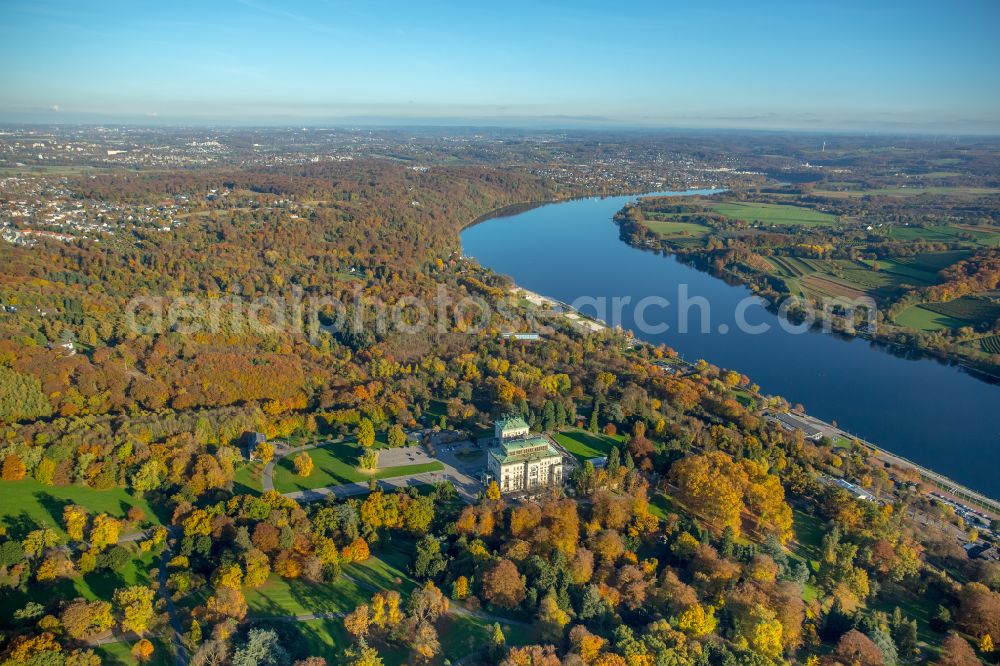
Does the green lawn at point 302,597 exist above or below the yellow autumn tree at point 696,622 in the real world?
below

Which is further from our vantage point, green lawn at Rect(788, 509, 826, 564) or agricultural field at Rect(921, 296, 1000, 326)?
agricultural field at Rect(921, 296, 1000, 326)

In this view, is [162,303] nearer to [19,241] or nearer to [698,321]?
[19,241]

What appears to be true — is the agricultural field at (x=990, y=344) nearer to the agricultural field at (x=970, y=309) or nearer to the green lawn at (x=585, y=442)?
the agricultural field at (x=970, y=309)

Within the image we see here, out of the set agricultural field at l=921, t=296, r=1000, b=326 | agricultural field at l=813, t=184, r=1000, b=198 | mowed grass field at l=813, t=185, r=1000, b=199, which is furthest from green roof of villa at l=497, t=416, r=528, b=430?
agricultural field at l=813, t=184, r=1000, b=198

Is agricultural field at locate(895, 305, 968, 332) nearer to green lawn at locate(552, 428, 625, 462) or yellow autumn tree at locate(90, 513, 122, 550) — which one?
green lawn at locate(552, 428, 625, 462)

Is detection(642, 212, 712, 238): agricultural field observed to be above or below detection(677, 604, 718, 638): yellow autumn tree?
above

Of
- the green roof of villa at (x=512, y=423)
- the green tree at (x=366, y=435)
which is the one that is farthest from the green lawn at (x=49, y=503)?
the green roof of villa at (x=512, y=423)

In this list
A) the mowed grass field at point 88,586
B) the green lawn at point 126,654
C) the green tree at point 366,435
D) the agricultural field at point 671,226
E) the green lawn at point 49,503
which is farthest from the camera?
the agricultural field at point 671,226
